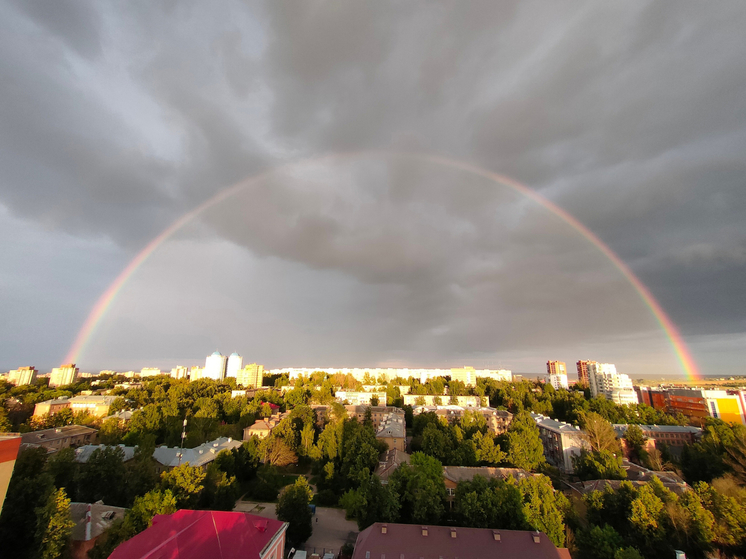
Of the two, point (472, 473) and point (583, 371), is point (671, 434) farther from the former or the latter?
point (583, 371)

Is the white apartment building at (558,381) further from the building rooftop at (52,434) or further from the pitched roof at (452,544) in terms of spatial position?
the building rooftop at (52,434)

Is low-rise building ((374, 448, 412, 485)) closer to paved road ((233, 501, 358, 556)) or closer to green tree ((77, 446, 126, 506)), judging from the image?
paved road ((233, 501, 358, 556))

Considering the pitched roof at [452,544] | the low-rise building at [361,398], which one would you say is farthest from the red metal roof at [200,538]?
the low-rise building at [361,398]

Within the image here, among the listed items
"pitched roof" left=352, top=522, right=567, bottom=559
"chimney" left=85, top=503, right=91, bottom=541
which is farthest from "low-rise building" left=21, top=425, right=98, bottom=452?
"pitched roof" left=352, top=522, right=567, bottom=559

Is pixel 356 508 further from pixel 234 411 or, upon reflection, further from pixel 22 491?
pixel 234 411

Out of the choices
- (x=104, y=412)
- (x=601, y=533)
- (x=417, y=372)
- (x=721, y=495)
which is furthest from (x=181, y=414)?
(x=417, y=372)

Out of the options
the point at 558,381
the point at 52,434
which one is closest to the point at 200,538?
the point at 52,434
